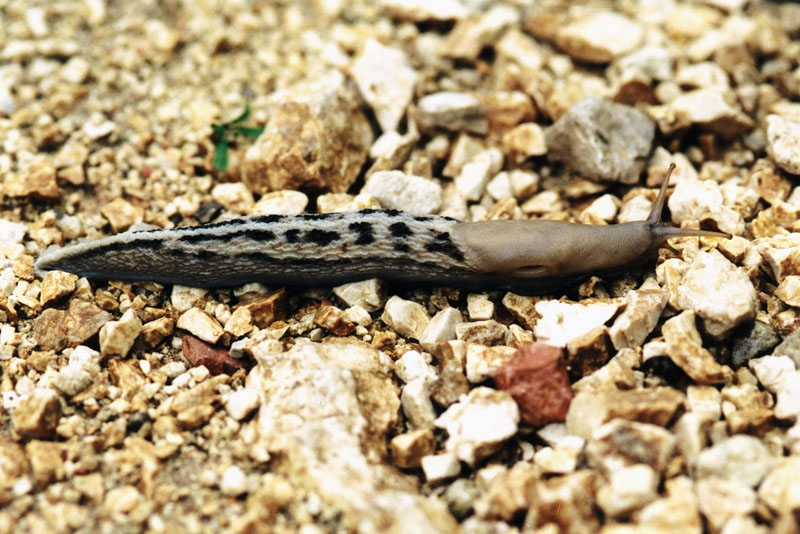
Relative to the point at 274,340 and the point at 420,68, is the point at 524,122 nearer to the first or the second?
the point at 420,68

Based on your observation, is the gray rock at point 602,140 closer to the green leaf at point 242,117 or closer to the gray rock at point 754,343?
the gray rock at point 754,343

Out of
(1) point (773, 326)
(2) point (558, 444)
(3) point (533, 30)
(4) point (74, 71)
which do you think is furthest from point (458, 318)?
(4) point (74, 71)

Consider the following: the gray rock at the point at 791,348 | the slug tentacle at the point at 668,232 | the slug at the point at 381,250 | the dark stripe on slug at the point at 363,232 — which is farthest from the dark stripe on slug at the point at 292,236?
the gray rock at the point at 791,348

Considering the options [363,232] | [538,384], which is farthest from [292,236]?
[538,384]

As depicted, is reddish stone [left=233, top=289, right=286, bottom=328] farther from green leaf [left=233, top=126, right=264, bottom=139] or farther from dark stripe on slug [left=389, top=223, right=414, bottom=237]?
green leaf [left=233, top=126, right=264, bottom=139]

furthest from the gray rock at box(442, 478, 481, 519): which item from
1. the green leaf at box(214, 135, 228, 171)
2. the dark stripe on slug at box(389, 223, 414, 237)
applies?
the green leaf at box(214, 135, 228, 171)

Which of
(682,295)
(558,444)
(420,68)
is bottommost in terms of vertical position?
(558,444)
